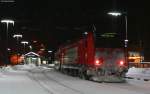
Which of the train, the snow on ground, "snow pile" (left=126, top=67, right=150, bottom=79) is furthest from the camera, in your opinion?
"snow pile" (left=126, top=67, right=150, bottom=79)

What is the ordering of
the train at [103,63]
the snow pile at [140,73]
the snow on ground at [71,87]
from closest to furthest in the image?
1. the snow on ground at [71,87]
2. the train at [103,63]
3. the snow pile at [140,73]

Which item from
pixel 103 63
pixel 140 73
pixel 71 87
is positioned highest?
pixel 103 63

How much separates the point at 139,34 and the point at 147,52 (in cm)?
754

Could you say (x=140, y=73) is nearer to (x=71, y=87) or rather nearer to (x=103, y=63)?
(x=103, y=63)

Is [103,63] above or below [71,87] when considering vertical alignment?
above

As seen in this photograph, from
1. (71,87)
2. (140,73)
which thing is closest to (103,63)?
(140,73)

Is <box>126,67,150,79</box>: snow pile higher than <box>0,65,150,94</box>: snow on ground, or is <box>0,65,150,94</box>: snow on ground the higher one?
<box>126,67,150,79</box>: snow pile

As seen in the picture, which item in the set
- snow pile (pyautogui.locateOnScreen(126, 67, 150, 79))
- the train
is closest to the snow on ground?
the train

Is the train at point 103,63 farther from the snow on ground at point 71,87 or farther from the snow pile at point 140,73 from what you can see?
the snow pile at point 140,73

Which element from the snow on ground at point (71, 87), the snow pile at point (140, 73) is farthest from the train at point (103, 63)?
the snow pile at point (140, 73)

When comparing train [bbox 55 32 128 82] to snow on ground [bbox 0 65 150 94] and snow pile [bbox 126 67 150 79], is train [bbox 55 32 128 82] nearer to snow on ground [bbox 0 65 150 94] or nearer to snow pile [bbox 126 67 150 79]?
snow on ground [bbox 0 65 150 94]

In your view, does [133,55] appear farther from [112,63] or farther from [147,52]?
[112,63]

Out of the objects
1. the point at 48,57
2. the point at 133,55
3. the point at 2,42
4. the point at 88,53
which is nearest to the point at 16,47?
the point at 2,42

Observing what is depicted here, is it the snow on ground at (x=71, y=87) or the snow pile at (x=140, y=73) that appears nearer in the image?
the snow on ground at (x=71, y=87)
